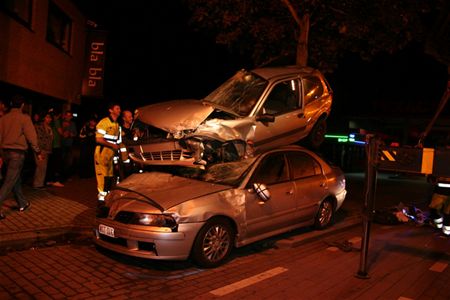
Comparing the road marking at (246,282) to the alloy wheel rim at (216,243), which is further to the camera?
the alloy wheel rim at (216,243)

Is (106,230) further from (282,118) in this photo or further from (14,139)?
(282,118)

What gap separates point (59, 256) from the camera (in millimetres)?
6043

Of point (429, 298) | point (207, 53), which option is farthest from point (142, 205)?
point (207, 53)

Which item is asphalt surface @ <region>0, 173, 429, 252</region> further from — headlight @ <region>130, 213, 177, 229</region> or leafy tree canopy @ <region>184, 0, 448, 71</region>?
leafy tree canopy @ <region>184, 0, 448, 71</region>

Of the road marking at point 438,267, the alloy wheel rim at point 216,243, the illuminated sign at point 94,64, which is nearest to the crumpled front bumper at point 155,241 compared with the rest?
the alloy wheel rim at point 216,243

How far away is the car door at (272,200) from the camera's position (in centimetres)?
648

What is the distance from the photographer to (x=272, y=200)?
6.83m

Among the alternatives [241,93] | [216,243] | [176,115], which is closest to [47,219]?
[176,115]

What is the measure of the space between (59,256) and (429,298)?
4.72 metres

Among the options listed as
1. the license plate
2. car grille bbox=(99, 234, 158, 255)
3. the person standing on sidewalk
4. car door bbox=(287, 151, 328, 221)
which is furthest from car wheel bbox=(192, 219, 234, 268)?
the person standing on sidewalk

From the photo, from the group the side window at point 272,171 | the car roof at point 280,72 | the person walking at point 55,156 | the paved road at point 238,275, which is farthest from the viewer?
the person walking at point 55,156

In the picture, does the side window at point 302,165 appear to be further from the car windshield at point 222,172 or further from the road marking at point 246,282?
the road marking at point 246,282

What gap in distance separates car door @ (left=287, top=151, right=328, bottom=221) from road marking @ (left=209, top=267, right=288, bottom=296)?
1650mm

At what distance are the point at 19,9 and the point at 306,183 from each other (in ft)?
27.9
